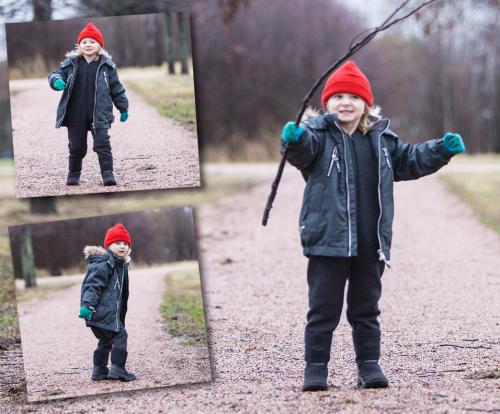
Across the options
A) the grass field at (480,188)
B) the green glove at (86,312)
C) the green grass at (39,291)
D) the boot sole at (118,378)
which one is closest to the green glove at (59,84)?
the green glove at (86,312)

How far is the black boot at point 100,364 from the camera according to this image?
192 inches

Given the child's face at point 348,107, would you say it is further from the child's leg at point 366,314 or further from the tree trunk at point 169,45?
the tree trunk at point 169,45

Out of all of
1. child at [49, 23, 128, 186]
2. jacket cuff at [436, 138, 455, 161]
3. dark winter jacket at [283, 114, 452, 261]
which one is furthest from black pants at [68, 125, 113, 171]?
jacket cuff at [436, 138, 455, 161]

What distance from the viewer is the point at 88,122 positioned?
4.51 metres

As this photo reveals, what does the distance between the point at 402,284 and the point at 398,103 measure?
95.0 ft

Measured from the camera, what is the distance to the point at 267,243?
37.2ft

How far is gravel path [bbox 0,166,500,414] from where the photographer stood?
4.35m

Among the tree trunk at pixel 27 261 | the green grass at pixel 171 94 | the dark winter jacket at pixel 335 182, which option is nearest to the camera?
the dark winter jacket at pixel 335 182

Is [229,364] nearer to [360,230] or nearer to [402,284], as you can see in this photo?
[360,230]

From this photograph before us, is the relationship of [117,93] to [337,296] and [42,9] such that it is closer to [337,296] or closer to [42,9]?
[337,296]

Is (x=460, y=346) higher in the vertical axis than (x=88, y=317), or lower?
lower

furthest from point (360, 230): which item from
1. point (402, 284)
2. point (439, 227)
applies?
point (439, 227)

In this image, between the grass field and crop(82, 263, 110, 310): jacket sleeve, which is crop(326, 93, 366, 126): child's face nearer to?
crop(82, 263, 110, 310): jacket sleeve

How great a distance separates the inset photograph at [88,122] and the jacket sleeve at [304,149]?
1.65 ft
